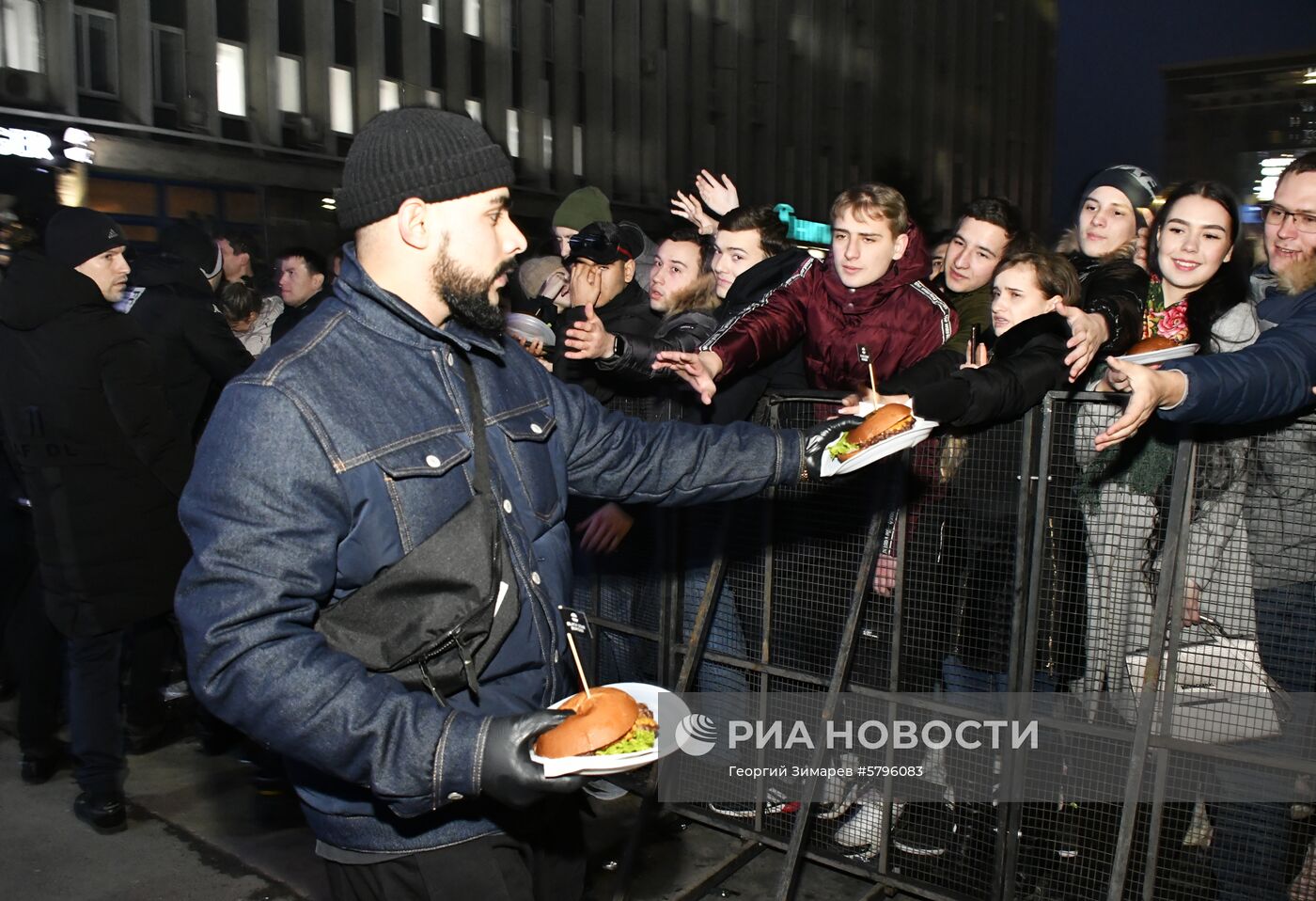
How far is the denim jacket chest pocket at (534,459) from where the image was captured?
2416mm

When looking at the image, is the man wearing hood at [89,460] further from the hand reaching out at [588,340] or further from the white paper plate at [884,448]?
the white paper plate at [884,448]

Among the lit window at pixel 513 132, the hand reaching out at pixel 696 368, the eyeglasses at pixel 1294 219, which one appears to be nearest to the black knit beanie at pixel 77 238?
the hand reaching out at pixel 696 368

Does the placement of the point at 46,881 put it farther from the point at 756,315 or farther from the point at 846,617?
the point at 756,315

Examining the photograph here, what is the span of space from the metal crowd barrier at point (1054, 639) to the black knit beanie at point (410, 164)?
112cm

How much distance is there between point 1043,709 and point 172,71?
2386cm

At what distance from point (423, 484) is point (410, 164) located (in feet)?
2.28

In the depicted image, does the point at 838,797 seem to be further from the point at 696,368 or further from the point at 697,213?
the point at 697,213

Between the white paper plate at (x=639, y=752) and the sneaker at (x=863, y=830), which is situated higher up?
the white paper plate at (x=639, y=752)

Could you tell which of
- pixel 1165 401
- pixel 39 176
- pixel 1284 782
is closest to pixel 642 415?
pixel 1165 401

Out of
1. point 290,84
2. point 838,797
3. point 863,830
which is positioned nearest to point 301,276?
point 838,797

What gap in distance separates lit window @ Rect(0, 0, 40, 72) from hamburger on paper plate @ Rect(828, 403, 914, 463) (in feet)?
73.3

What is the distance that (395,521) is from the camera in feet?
6.97

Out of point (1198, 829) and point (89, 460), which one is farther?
point (89, 460)

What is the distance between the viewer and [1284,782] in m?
3.20
